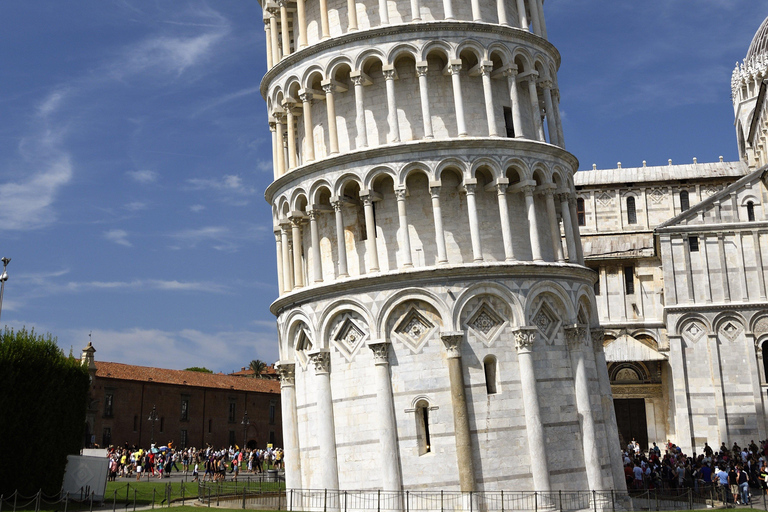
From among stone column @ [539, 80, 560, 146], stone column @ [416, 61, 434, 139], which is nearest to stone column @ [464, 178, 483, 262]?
stone column @ [416, 61, 434, 139]

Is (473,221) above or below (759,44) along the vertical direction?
below

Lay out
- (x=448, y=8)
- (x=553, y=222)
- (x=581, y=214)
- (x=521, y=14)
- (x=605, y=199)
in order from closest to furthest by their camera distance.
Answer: (x=553, y=222)
(x=448, y=8)
(x=521, y=14)
(x=605, y=199)
(x=581, y=214)

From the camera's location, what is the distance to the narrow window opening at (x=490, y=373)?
2544 cm

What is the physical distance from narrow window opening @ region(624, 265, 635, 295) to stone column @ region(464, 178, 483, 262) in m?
Result: 32.1

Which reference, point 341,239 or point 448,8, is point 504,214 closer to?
point 341,239

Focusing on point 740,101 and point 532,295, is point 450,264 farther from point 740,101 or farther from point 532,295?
point 740,101

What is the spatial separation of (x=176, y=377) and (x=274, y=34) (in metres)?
51.9

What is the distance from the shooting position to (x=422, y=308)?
2584cm

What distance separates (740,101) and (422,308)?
6165 cm

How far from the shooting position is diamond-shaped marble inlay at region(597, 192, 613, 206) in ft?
208

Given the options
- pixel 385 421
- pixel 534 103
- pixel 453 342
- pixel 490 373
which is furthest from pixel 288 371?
pixel 534 103

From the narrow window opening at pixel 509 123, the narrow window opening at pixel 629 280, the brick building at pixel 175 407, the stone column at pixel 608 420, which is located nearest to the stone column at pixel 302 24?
the narrow window opening at pixel 509 123

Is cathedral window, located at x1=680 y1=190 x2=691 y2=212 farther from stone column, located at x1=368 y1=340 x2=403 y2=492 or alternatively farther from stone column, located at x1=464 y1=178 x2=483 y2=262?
stone column, located at x1=368 y1=340 x2=403 y2=492

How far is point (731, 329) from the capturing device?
150 feet
